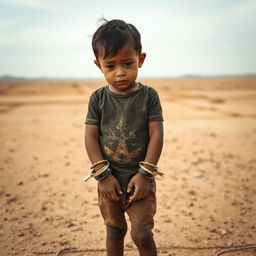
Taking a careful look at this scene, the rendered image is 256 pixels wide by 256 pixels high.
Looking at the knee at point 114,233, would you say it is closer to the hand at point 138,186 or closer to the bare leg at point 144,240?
the bare leg at point 144,240

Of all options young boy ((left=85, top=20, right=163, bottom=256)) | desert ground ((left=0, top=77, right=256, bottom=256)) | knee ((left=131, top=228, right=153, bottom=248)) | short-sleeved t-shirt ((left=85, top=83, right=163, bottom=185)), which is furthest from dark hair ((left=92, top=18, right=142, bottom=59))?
desert ground ((left=0, top=77, right=256, bottom=256))

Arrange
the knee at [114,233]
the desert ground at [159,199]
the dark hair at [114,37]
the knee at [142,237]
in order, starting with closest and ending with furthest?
1. the dark hair at [114,37]
2. the knee at [142,237]
3. the knee at [114,233]
4. the desert ground at [159,199]

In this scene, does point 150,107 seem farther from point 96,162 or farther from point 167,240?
point 167,240

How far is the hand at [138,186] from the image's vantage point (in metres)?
1.70

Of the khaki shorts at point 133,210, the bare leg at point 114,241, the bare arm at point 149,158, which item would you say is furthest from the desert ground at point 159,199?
the bare arm at point 149,158

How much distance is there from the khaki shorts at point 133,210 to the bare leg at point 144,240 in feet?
0.10

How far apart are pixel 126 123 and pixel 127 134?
0.22 ft

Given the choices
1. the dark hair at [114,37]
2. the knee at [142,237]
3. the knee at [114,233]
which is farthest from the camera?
the knee at [114,233]

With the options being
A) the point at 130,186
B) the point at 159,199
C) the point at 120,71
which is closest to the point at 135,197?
the point at 130,186

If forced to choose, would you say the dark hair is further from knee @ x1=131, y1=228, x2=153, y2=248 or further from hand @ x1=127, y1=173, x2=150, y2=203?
knee @ x1=131, y1=228, x2=153, y2=248

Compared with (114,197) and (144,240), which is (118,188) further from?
(144,240)

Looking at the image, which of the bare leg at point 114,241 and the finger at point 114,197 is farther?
the bare leg at point 114,241

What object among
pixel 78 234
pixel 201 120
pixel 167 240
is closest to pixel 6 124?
pixel 201 120

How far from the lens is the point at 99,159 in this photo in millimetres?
1789
